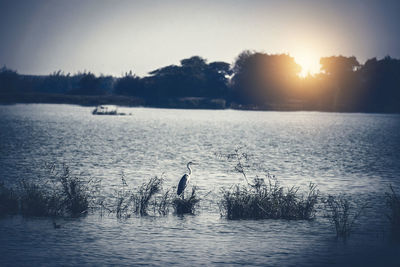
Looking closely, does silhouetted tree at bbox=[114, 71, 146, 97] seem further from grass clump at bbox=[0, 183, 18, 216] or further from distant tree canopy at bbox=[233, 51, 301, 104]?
grass clump at bbox=[0, 183, 18, 216]

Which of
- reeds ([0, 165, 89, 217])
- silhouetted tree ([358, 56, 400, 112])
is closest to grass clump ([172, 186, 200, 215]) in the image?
reeds ([0, 165, 89, 217])

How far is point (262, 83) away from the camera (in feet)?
578

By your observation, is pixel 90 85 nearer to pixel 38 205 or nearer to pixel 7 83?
pixel 7 83

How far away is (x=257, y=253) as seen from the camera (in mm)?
13633

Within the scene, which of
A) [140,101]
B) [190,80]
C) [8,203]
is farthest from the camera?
[140,101]

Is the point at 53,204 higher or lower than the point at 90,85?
lower

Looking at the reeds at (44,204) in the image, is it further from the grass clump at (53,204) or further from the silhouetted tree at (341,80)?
the silhouetted tree at (341,80)

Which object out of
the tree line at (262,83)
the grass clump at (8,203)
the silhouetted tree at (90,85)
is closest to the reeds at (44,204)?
the grass clump at (8,203)

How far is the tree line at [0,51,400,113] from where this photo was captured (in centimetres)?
16888

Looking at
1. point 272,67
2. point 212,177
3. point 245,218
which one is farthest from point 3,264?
point 272,67

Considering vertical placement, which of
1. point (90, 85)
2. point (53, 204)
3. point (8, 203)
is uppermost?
point (90, 85)

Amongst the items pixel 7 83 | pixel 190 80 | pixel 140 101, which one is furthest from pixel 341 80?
pixel 7 83

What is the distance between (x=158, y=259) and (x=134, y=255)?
769 mm

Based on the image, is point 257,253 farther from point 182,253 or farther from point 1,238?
point 1,238
